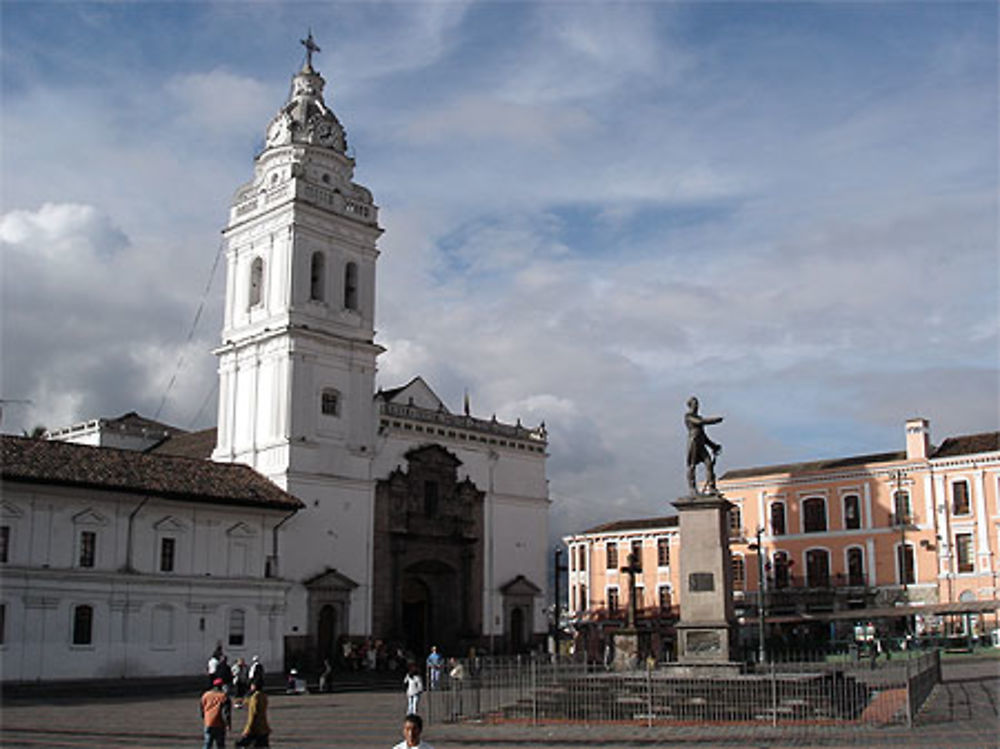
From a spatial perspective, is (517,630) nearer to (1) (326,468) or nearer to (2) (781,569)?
(1) (326,468)

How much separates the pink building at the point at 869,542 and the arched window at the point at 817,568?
5 cm

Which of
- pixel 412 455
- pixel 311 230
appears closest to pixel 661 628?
pixel 412 455

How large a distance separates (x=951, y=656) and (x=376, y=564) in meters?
22.1

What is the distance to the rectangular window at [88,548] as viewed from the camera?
117 feet

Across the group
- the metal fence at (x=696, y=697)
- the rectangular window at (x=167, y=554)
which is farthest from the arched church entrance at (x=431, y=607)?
the metal fence at (x=696, y=697)

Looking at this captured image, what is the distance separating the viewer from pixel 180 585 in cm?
3781

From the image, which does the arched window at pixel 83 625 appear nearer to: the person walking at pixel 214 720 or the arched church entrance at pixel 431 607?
the arched church entrance at pixel 431 607

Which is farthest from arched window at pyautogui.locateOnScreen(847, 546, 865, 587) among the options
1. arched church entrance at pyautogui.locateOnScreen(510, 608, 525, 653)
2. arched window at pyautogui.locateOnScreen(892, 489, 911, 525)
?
arched church entrance at pyautogui.locateOnScreen(510, 608, 525, 653)

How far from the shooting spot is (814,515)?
55.9m

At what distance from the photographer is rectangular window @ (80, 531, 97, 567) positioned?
35.7 metres

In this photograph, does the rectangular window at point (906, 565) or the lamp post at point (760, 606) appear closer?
the lamp post at point (760, 606)

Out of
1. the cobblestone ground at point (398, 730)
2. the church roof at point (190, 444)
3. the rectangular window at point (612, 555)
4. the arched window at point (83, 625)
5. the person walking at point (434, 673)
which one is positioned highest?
the church roof at point (190, 444)

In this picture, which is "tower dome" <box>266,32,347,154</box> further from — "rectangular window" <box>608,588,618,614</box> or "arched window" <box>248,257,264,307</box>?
"rectangular window" <box>608,588,618,614</box>

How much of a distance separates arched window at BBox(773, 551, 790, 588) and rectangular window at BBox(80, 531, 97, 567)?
34127 millimetres
